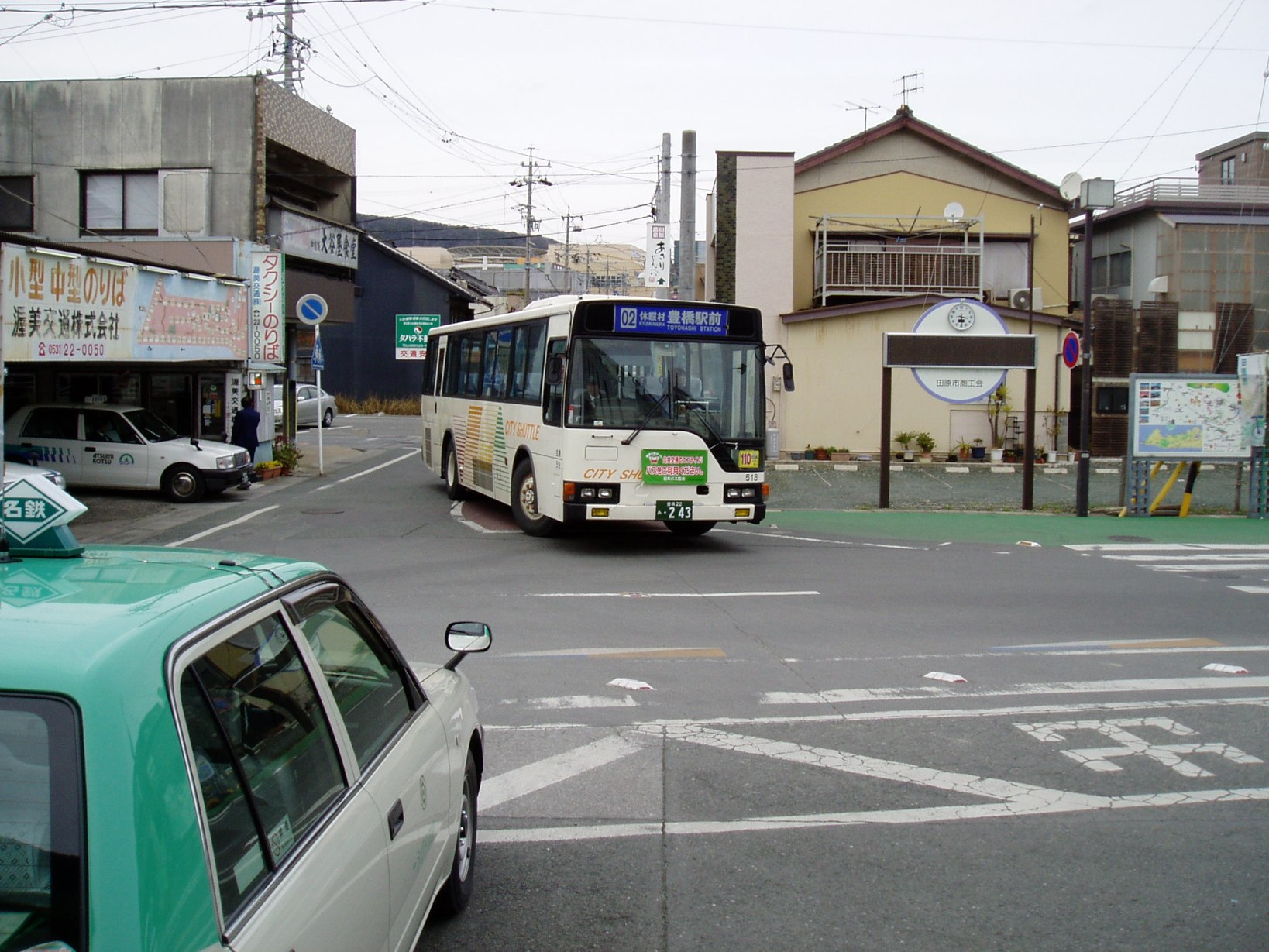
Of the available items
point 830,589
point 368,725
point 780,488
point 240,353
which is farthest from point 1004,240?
point 368,725

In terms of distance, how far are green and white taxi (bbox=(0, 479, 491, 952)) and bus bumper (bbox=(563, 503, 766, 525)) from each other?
34.3 feet

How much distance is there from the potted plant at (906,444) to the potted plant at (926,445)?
0.65 feet

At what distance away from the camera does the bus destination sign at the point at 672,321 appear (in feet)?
47.4

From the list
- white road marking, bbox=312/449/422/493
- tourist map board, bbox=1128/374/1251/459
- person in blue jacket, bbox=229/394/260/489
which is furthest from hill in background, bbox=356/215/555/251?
tourist map board, bbox=1128/374/1251/459

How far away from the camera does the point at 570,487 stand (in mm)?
14258

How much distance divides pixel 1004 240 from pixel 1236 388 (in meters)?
13.9

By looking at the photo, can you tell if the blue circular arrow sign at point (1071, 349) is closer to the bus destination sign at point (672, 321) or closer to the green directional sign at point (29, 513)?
the bus destination sign at point (672, 321)

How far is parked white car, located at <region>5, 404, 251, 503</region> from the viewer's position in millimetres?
19500

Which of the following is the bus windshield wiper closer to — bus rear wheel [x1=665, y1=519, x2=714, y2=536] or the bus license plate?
the bus license plate

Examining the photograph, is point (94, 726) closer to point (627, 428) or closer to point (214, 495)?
point (627, 428)

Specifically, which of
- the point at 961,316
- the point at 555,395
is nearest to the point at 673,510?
the point at 555,395

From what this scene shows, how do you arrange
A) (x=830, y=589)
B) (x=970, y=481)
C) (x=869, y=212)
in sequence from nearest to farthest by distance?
1. (x=830, y=589)
2. (x=970, y=481)
3. (x=869, y=212)

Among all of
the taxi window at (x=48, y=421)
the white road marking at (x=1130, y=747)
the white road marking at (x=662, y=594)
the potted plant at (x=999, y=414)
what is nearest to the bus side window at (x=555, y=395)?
the white road marking at (x=662, y=594)

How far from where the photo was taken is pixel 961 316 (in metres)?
21.6
